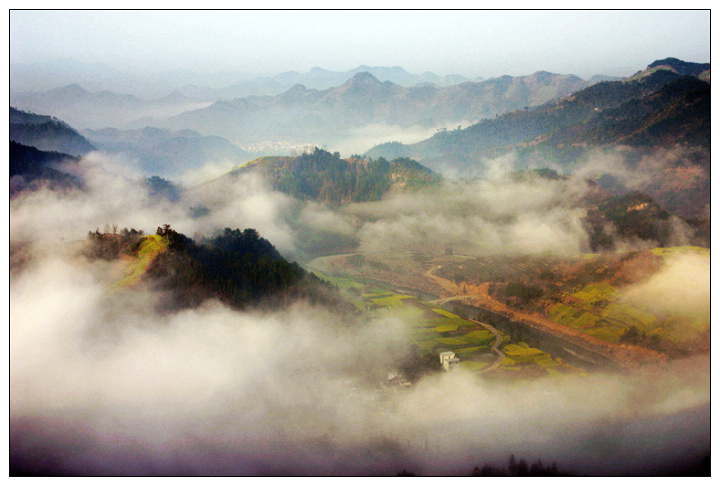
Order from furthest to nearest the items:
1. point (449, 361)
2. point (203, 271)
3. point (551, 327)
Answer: point (551, 327) → point (203, 271) → point (449, 361)

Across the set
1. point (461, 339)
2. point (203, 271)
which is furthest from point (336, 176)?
point (203, 271)

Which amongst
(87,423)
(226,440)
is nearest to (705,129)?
(226,440)

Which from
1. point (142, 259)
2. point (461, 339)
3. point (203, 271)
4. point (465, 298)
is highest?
point (465, 298)

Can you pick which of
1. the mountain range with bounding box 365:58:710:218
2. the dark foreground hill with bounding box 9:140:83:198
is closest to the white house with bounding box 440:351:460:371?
the mountain range with bounding box 365:58:710:218

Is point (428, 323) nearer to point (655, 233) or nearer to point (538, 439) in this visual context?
point (538, 439)

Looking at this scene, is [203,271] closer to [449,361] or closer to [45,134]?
[449,361]

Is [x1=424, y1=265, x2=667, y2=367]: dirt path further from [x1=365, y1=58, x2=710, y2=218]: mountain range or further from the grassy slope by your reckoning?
the grassy slope

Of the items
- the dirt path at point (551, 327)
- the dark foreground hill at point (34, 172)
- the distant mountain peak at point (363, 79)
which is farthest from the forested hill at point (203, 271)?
the distant mountain peak at point (363, 79)
